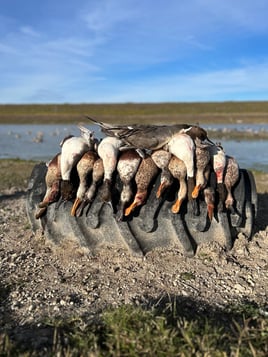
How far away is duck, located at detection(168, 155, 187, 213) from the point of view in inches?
202

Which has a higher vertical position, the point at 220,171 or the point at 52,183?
the point at 220,171

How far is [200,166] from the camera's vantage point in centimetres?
520

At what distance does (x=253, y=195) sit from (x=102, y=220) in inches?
78.1

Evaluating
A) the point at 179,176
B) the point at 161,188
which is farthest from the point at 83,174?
the point at 179,176

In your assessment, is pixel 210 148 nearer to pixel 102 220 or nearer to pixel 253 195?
pixel 253 195

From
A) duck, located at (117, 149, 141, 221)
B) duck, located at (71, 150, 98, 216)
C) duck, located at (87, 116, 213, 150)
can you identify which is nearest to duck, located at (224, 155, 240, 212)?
duck, located at (87, 116, 213, 150)

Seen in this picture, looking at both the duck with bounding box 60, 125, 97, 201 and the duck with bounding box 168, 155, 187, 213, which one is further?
the duck with bounding box 60, 125, 97, 201

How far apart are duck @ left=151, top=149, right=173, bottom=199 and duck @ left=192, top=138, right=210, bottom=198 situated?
0.31 meters

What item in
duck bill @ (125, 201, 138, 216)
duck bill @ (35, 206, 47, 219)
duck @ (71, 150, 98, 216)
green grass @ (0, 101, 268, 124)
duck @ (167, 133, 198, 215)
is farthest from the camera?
green grass @ (0, 101, 268, 124)

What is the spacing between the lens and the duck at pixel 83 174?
5.29 metres

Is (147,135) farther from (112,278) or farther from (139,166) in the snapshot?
(112,278)

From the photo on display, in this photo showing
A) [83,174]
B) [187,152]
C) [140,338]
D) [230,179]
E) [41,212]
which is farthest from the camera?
[41,212]

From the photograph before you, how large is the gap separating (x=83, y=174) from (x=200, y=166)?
1390mm

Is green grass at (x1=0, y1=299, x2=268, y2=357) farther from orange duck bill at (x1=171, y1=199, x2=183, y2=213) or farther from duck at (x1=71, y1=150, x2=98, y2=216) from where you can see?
duck at (x1=71, y1=150, x2=98, y2=216)
